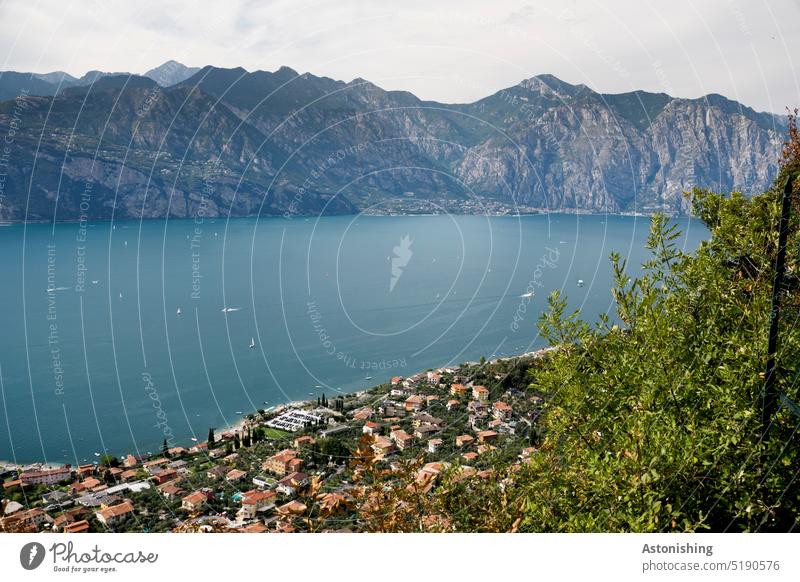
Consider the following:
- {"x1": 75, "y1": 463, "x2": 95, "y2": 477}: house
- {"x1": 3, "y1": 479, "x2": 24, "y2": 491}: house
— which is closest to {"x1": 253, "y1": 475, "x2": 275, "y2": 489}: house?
{"x1": 75, "y1": 463, "x2": 95, "y2": 477}: house

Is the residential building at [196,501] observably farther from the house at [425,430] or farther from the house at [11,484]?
the house at [425,430]

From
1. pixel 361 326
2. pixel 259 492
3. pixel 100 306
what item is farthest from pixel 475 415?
pixel 100 306

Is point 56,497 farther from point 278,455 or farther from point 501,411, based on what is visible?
point 501,411

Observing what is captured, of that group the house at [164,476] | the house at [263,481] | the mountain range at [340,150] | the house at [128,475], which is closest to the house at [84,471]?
the house at [128,475]

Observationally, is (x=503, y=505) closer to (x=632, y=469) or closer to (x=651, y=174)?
(x=632, y=469)

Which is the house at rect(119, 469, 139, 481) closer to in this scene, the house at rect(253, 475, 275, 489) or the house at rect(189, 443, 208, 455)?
the house at rect(189, 443, 208, 455)
